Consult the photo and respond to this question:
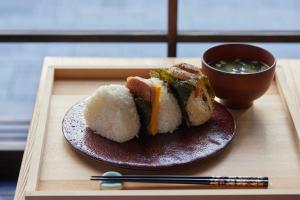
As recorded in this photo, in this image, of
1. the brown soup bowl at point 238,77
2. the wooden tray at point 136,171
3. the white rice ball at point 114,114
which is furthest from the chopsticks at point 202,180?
the brown soup bowl at point 238,77

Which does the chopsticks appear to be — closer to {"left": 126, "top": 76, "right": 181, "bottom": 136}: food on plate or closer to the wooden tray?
the wooden tray

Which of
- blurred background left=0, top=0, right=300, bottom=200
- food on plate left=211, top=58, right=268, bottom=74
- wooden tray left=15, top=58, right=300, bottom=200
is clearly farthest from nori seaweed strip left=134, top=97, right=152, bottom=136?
blurred background left=0, top=0, right=300, bottom=200

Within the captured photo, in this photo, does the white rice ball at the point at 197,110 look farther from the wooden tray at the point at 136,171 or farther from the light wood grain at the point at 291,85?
the light wood grain at the point at 291,85

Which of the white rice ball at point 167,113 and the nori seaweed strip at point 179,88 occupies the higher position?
the nori seaweed strip at point 179,88
